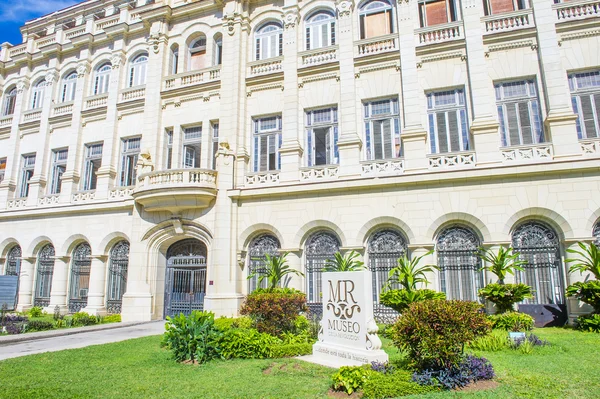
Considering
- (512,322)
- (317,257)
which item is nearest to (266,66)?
(317,257)

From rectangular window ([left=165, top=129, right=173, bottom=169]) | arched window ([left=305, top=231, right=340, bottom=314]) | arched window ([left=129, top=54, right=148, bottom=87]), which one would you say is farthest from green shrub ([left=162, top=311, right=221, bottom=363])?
arched window ([left=129, top=54, right=148, bottom=87])

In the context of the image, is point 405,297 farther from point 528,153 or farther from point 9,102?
point 9,102

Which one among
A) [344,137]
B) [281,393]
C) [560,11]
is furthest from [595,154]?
[281,393]

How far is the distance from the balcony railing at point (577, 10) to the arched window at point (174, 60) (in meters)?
16.7

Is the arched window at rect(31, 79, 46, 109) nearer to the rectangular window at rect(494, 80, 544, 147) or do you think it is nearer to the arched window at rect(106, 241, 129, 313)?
the arched window at rect(106, 241, 129, 313)

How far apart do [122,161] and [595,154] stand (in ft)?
65.4

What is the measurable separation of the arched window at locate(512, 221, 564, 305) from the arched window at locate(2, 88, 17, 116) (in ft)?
92.3

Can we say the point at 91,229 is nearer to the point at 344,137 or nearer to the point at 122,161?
the point at 122,161

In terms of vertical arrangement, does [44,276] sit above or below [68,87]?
below

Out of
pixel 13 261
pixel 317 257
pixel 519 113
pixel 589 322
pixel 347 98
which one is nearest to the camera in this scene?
pixel 589 322

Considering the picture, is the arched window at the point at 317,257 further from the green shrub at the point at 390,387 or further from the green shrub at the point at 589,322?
the green shrub at the point at 390,387

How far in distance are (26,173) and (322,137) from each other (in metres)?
17.4

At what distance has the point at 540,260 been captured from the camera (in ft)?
46.1

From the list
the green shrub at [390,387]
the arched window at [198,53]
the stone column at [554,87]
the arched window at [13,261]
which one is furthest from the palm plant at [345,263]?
the arched window at [13,261]
